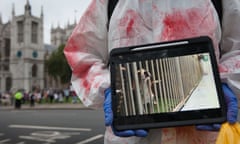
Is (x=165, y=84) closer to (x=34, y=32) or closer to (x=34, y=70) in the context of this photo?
(x=34, y=32)

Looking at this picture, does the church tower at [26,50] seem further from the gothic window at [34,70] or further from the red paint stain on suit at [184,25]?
the red paint stain on suit at [184,25]

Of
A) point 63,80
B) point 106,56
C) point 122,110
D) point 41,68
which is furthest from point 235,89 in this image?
point 41,68

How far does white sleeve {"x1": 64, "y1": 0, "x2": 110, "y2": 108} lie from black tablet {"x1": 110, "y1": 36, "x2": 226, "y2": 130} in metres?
0.19

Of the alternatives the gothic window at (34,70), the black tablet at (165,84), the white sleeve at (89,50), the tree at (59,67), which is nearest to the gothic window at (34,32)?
the gothic window at (34,70)

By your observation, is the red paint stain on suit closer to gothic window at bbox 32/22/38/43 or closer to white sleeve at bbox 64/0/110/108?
white sleeve at bbox 64/0/110/108

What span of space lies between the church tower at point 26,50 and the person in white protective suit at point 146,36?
6100 cm

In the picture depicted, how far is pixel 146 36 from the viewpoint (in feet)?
4.08

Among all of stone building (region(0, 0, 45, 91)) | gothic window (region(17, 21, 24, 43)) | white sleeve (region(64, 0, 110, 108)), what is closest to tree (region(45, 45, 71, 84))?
stone building (region(0, 0, 45, 91))

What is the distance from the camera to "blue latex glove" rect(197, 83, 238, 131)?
1.03 metres

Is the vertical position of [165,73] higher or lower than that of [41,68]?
lower

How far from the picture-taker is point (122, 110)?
1.11m

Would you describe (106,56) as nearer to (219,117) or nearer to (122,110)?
(122,110)

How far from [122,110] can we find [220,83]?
313 mm

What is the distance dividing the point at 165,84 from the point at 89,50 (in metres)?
0.40
